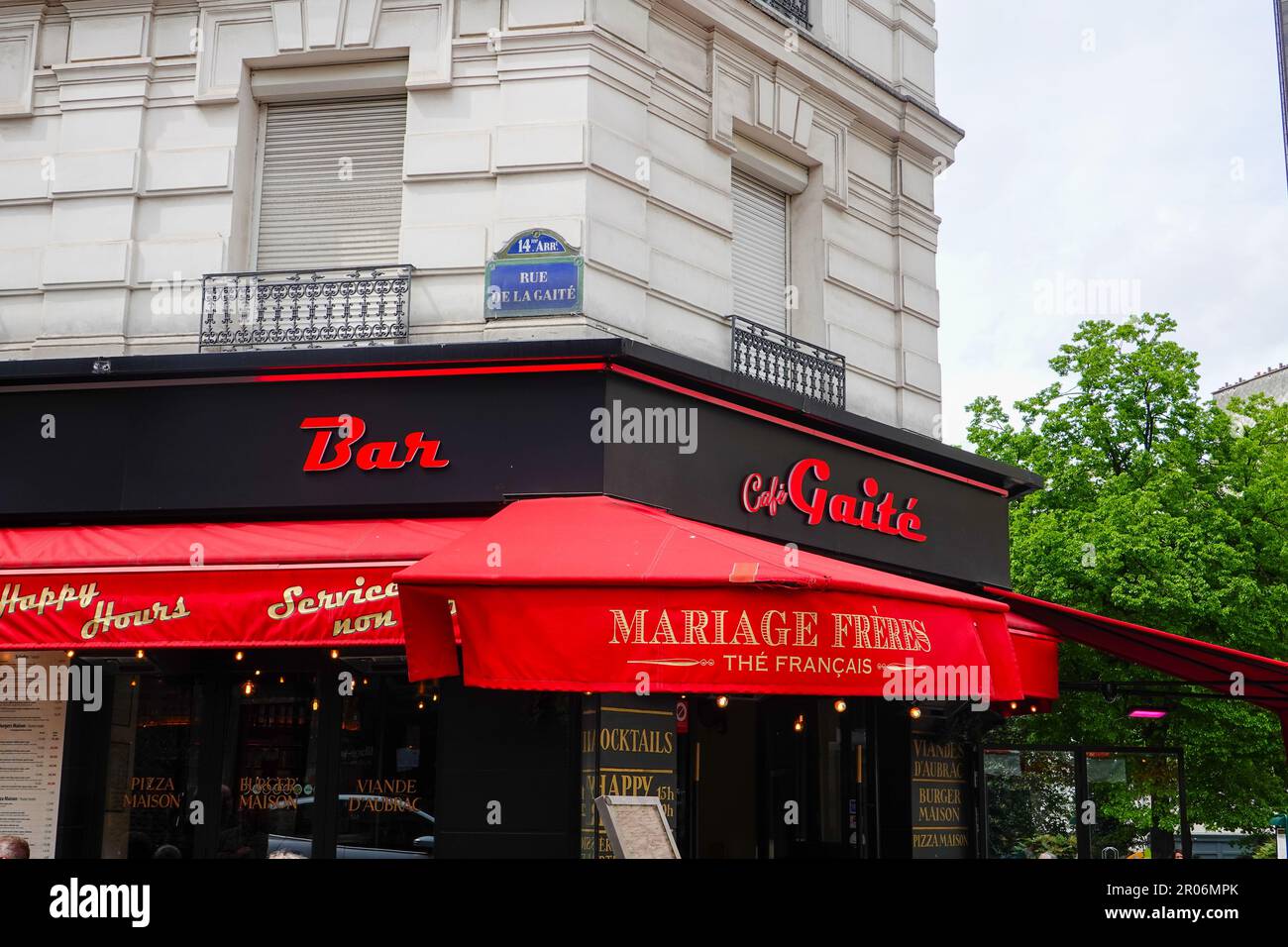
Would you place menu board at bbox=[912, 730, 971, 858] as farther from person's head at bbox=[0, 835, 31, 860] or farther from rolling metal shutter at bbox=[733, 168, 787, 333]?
person's head at bbox=[0, 835, 31, 860]

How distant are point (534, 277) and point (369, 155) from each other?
2.04 metres

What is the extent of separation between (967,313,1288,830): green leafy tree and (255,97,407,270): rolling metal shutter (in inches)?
556

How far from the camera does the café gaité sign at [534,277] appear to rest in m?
9.83

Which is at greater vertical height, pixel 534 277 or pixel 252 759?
pixel 534 277

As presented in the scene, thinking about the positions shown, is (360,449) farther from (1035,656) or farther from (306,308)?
(1035,656)

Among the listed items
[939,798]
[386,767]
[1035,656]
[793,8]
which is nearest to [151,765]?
[386,767]

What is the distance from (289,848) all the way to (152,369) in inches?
147

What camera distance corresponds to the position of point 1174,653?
11.5m

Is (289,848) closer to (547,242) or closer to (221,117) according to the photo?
(547,242)

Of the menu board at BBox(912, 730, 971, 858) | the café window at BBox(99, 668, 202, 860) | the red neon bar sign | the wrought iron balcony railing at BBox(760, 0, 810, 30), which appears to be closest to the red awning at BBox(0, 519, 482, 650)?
the red neon bar sign

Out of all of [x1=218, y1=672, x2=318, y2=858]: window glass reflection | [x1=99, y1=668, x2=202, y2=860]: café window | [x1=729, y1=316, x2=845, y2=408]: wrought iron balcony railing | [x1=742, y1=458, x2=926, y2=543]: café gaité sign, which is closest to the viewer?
[x1=218, y1=672, x2=318, y2=858]: window glass reflection

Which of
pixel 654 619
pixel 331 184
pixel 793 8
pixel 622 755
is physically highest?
pixel 793 8

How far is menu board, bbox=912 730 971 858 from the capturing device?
41.9ft
